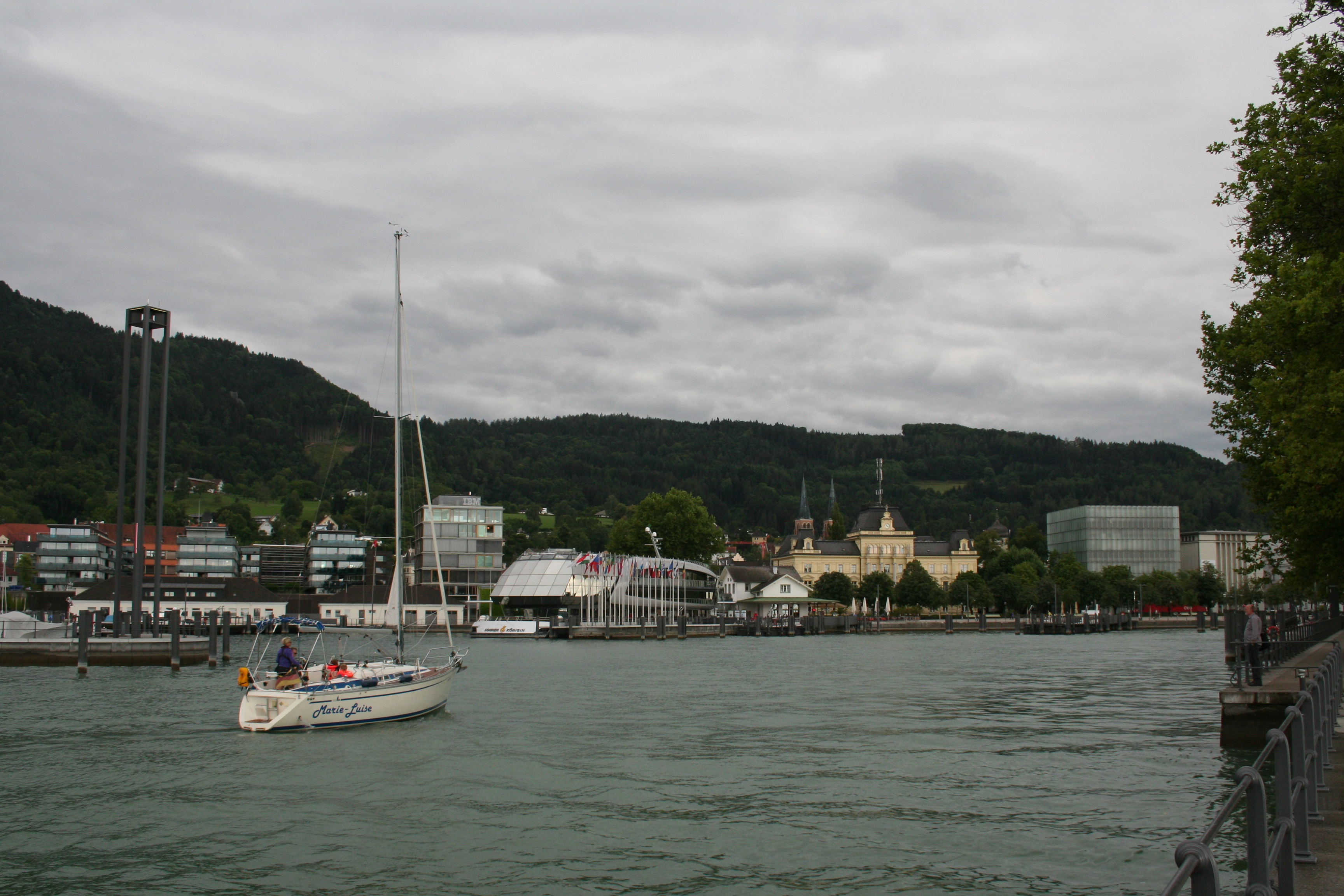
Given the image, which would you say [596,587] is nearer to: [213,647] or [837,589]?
[837,589]

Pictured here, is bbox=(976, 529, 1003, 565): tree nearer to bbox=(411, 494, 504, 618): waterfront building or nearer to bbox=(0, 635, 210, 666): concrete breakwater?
bbox=(411, 494, 504, 618): waterfront building

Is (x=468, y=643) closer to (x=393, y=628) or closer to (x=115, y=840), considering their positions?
(x=393, y=628)

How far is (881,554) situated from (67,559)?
11152cm

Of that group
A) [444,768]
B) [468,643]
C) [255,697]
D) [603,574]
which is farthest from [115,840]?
[603,574]

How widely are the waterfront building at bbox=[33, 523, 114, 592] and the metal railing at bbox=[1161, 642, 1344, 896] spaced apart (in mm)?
156341

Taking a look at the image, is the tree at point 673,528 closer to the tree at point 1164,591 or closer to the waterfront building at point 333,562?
the waterfront building at point 333,562

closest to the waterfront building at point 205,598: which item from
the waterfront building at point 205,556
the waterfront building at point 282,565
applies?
the waterfront building at point 205,556

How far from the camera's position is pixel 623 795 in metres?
18.8

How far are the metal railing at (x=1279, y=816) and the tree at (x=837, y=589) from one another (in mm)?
131473

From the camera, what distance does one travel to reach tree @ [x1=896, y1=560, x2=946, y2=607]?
141125 millimetres

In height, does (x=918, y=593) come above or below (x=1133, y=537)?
below

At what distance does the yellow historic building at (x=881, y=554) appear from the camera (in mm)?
170125

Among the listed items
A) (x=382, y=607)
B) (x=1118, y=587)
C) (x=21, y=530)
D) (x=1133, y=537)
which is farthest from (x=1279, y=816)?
(x=1133, y=537)

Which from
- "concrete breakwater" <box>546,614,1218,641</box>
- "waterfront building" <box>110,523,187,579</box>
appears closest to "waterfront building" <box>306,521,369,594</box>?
"waterfront building" <box>110,523,187,579</box>
